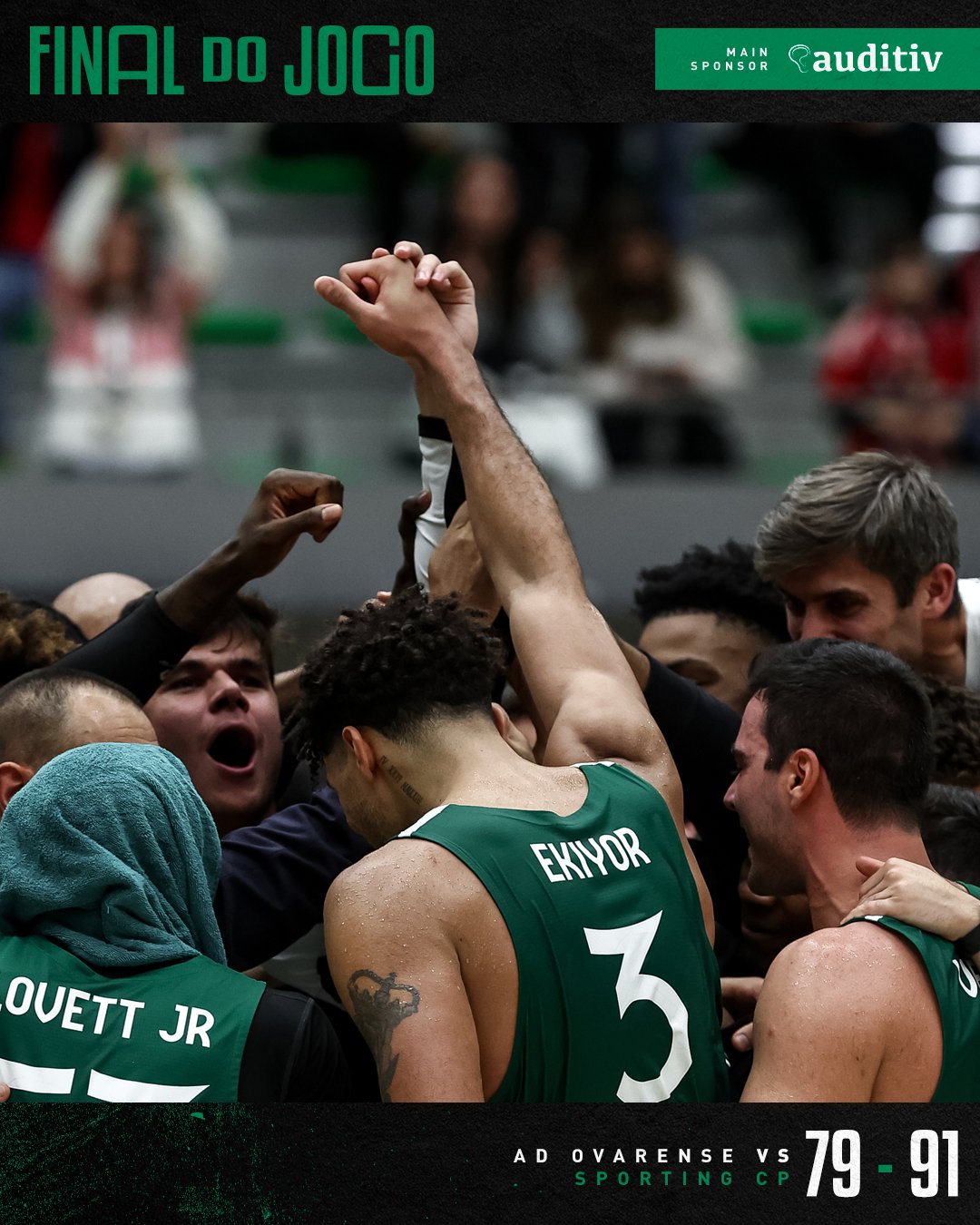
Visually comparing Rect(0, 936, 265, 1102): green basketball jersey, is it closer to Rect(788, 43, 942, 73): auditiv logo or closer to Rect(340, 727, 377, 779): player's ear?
Rect(340, 727, 377, 779): player's ear

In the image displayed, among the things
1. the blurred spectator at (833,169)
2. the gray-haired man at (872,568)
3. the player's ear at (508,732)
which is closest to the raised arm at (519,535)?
the player's ear at (508,732)

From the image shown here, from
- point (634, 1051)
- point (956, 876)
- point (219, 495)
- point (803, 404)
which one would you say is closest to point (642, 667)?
point (956, 876)

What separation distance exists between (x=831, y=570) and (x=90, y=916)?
2063 millimetres

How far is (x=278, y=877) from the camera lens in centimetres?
309

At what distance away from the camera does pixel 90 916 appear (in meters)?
2.52

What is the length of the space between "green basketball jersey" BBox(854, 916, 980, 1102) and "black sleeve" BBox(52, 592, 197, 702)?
1585 millimetres

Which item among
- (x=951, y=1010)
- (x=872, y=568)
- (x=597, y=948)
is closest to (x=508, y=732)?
(x=597, y=948)

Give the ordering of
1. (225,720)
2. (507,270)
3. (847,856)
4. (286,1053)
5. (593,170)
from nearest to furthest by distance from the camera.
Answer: (286,1053)
(847,856)
(225,720)
(507,270)
(593,170)

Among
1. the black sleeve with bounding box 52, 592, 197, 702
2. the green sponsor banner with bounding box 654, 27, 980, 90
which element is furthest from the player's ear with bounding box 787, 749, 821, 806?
the black sleeve with bounding box 52, 592, 197, 702

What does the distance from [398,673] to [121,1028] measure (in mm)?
726

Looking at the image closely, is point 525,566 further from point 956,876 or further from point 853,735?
point 956,876

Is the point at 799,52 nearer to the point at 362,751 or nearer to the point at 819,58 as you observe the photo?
the point at 819,58

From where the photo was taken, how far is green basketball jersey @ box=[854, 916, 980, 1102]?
259 centimetres

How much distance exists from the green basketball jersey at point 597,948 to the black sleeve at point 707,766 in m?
0.73
